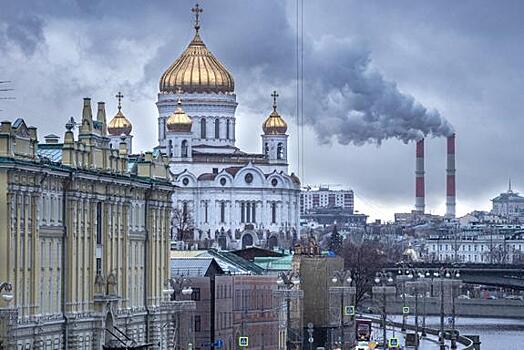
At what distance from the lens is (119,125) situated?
17738cm

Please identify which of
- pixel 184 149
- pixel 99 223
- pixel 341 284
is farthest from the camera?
pixel 184 149

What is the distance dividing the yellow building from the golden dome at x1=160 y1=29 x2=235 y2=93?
98936mm

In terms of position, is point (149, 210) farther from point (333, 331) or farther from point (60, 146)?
point (333, 331)

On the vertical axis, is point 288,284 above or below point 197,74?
below

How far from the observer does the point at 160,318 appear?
77.1 metres

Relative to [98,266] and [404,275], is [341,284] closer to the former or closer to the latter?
[98,266]

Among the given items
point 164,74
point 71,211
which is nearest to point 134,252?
point 71,211

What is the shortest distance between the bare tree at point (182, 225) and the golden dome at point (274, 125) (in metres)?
11.7

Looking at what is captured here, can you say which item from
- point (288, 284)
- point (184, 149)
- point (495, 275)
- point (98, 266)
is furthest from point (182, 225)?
point (98, 266)

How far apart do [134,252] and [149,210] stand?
257 cm

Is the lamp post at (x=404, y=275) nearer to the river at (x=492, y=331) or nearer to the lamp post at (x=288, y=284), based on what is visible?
the river at (x=492, y=331)

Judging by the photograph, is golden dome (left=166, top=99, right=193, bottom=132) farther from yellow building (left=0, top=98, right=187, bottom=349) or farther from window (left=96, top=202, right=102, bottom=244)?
window (left=96, top=202, right=102, bottom=244)

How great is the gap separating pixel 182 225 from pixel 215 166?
74.4 feet

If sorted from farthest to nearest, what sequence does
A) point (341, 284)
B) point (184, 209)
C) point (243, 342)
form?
point (184, 209)
point (341, 284)
point (243, 342)
